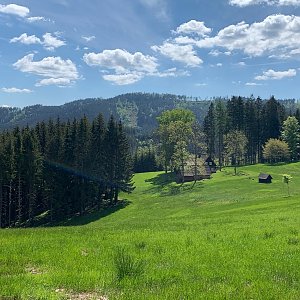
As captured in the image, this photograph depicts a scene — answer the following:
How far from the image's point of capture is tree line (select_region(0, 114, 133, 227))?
6119 centimetres

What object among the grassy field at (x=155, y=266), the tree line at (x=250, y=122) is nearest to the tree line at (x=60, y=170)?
the grassy field at (x=155, y=266)

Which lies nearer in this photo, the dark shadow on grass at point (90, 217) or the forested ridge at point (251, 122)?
the dark shadow on grass at point (90, 217)

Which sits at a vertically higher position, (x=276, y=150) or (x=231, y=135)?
(x=231, y=135)

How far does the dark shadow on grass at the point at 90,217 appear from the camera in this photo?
6257cm

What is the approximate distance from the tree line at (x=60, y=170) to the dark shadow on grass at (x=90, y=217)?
156cm

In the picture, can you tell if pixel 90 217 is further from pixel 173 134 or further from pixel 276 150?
pixel 276 150

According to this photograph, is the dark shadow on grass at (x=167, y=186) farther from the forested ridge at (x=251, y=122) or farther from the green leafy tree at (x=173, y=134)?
the forested ridge at (x=251, y=122)

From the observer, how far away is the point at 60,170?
6812cm

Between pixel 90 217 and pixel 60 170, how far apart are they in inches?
395

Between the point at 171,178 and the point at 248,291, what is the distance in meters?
98.3

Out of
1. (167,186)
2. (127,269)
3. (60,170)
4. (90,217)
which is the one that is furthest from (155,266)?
(167,186)

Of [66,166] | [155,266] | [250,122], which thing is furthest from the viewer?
[250,122]

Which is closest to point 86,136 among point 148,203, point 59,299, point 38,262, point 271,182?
point 148,203

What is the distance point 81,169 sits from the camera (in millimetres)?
71062
